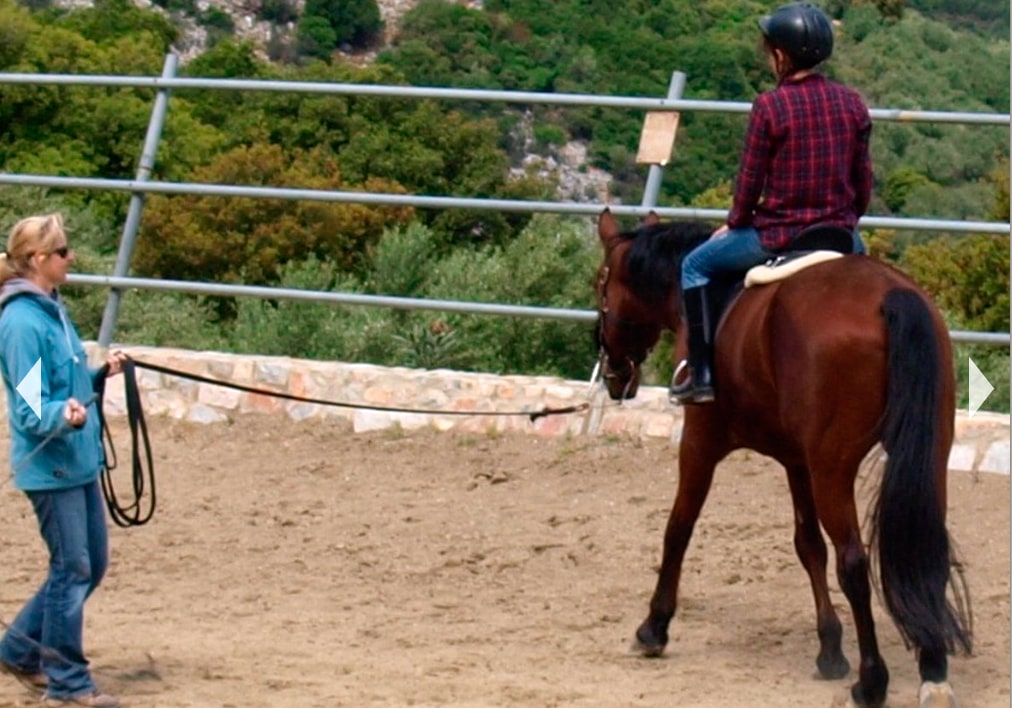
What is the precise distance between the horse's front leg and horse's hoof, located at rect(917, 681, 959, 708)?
1.20 m

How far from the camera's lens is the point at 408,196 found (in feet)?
28.6

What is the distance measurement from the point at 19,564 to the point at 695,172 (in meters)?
9.18

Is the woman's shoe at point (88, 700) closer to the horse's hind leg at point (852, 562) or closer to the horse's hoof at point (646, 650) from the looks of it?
the horse's hoof at point (646, 650)

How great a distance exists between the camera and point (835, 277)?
5.18 metres

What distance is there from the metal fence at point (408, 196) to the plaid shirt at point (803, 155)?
2.45 m

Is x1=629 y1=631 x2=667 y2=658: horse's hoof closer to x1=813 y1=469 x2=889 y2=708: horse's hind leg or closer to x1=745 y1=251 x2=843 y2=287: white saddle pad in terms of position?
x1=813 y1=469 x2=889 y2=708: horse's hind leg

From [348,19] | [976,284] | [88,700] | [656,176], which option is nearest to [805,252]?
[88,700]

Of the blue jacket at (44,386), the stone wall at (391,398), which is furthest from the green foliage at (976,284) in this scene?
the blue jacket at (44,386)


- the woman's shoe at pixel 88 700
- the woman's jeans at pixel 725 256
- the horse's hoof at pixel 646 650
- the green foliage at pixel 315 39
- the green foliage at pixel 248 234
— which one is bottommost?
the green foliage at pixel 315 39

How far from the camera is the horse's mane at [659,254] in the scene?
6.20m

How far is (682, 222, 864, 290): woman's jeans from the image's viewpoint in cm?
559

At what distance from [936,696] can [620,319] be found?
211 cm

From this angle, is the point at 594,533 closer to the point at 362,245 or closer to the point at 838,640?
the point at 838,640

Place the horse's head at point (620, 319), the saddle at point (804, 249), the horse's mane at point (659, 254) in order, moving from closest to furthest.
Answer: the saddle at point (804, 249)
the horse's mane at point (659, 254)
the horse's head at point (620, 319)
